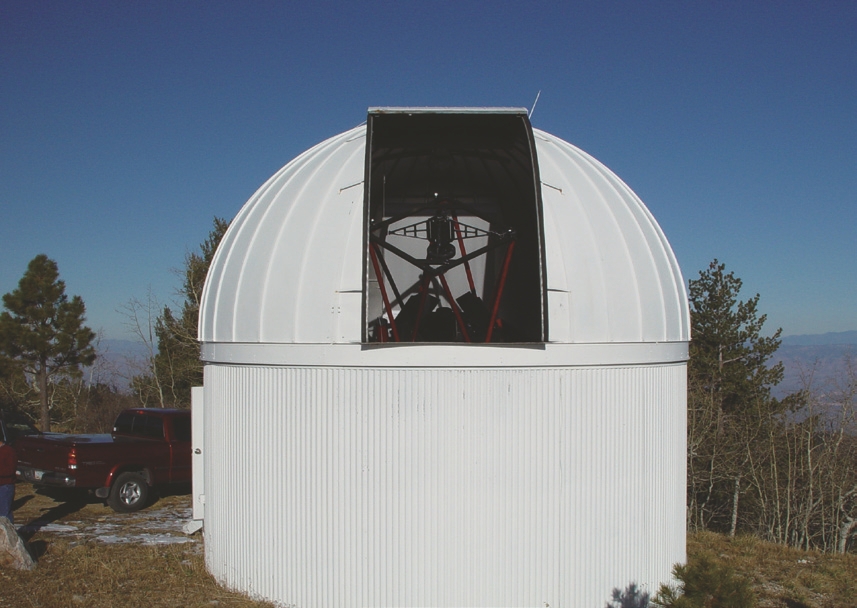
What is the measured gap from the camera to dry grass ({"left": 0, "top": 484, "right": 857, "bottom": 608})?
7.34m

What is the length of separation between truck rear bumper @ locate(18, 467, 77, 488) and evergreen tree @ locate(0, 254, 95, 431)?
14061 millimetres

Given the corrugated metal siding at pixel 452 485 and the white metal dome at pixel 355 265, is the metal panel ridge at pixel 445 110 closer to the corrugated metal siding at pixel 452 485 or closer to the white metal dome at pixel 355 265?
the white metal dome at pixel 355 265

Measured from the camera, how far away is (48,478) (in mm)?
11266

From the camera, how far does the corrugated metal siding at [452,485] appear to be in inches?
251

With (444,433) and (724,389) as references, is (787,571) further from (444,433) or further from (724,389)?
(724,389)

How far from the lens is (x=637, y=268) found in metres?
7.30

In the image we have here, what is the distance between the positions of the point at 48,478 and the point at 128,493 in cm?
129

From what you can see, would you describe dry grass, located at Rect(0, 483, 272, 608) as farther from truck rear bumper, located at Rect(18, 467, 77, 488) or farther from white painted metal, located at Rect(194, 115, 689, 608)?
truck rear bumper, located at Rect(18, 467, 77, 488)

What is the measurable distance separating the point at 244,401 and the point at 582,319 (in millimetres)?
3574

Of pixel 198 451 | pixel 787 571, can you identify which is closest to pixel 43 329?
pixel 198 451

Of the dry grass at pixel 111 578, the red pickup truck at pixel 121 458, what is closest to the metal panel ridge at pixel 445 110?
the dry grass at pixel 111 578

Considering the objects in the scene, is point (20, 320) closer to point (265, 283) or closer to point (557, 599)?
point (265, 283)

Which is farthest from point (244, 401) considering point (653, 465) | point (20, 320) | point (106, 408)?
point (106, 408)

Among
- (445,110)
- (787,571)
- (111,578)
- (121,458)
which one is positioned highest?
(445,110)
